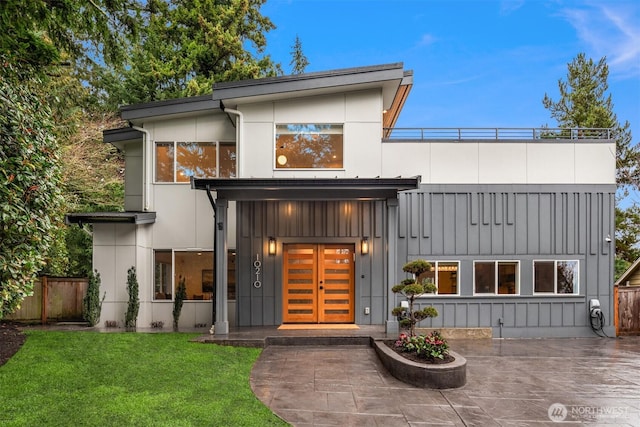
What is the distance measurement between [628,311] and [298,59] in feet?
87.3

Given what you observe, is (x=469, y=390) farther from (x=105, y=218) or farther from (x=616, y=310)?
(x=105, y=218)

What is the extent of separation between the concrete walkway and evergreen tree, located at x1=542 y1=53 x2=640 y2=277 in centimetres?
Result: 1340

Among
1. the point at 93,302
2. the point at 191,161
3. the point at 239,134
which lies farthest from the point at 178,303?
the point at 239,134

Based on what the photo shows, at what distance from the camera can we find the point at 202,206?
33.5ft

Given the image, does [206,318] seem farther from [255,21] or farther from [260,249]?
[255,21]

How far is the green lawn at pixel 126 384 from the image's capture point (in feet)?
14.1

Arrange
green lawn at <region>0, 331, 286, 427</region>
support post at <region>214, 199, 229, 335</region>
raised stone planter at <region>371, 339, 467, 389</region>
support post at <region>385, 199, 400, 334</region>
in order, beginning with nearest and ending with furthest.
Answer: green lawn at <region>0, 331, 286, 427</region>, raised stone planter at <region>371, 339, 467, 389</region>, support post at <region>214, 199, 229, 335</region>, support post at <region>385, 199, 400, 334</region>

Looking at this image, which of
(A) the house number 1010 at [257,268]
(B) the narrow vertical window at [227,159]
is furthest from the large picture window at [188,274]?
(B) the narrow vertical window at [227,159]

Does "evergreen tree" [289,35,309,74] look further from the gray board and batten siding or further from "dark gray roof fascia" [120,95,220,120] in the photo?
the gray board and batten siding

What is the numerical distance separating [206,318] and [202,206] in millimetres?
2881

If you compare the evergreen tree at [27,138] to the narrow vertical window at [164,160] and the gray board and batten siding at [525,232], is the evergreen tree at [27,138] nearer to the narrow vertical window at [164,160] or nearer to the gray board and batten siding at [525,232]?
the narrow vertical window at [164,160]

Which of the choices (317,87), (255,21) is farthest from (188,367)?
(255,21)

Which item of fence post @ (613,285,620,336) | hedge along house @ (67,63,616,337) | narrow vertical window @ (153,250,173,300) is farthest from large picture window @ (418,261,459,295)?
narrow vertical window @ (153,250,173,300)

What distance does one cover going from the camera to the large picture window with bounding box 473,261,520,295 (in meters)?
9.63
